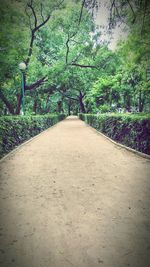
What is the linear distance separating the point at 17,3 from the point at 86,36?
7.76 m

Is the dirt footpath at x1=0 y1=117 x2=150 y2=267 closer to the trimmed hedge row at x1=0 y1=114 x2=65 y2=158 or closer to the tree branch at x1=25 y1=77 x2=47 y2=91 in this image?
the trimmed hedge row at x1=0 y1=114 x2=65 y2=158

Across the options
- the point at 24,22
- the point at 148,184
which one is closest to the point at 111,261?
the point at 148,184

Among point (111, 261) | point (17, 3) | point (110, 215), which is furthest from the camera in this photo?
point (17, 3)

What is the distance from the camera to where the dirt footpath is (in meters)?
2.59

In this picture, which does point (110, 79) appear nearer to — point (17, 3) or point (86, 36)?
Answer: point (86, 36)

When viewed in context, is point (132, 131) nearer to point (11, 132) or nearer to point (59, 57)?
point (11, 132)

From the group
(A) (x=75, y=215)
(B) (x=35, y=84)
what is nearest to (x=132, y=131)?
(A) (x=75, y=215)

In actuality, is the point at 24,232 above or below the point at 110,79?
below

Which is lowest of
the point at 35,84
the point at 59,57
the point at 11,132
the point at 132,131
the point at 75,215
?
the point at 75,215

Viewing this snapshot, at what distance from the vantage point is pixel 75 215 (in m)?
3.54

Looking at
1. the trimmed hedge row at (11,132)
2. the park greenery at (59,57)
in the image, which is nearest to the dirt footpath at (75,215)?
the trimmed hedge row at (11,132)

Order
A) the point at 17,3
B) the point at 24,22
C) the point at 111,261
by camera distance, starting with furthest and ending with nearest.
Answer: the point at 24,22, the point at 17,3, the point at 111,261

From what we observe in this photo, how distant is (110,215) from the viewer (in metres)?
3.56

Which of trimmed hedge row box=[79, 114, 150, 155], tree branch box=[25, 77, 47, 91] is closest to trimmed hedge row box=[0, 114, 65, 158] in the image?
trimmed hedge row box=[79, 114, 150, 155]
